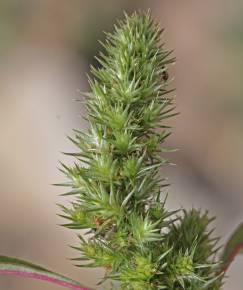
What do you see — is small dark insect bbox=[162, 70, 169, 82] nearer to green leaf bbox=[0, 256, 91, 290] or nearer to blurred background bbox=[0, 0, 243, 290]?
green leaf bbox=[0, 256, 91, 290]

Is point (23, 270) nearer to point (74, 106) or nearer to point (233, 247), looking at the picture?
point (233, 247)

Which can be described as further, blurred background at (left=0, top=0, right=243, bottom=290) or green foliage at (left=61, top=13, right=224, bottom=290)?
blurred background at (left=0, top=0, right=243, bottom=290)

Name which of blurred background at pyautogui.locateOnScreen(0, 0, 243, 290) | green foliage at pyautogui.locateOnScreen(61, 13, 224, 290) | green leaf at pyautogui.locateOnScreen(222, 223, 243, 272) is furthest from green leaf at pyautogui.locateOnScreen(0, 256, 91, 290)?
blurred background at pyautogui.locateOnScreen(0, 0, 243, 290)

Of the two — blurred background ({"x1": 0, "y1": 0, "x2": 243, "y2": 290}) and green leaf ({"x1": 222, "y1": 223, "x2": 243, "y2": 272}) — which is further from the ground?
blurred background ({"x1": 0, "y1": 0, "x2": 243, "y2": 290})

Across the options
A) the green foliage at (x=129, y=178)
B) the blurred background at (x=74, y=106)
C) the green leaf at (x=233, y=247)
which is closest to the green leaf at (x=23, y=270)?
the green foliage at (x=129, y=178)

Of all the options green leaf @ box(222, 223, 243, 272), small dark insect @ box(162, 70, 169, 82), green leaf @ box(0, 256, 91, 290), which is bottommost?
green leaf @ box(0, 256, 91, 290)

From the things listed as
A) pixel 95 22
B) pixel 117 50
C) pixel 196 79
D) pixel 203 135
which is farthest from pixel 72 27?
pixel 117 50
